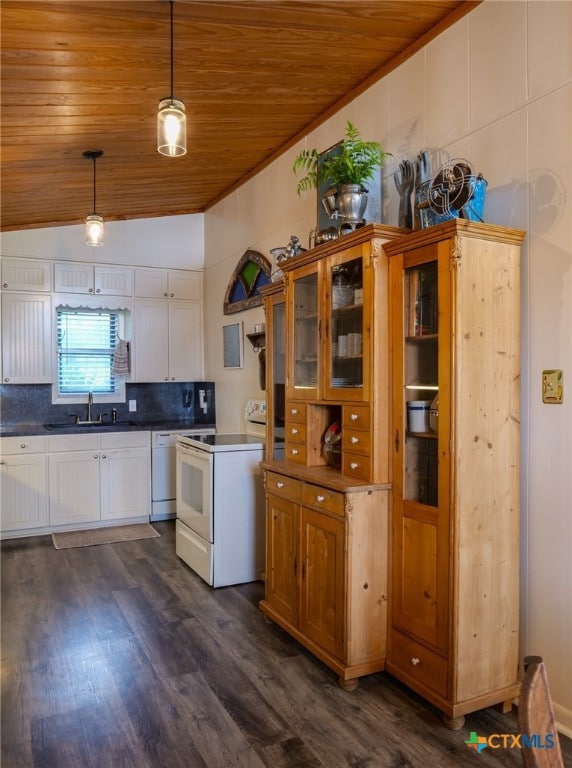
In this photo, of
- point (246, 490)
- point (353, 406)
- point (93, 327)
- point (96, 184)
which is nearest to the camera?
point (353, 406)

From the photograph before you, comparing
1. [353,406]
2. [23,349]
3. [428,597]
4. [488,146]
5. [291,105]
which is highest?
[291,105]

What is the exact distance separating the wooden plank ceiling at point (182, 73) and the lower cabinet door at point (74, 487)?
225 centimetres

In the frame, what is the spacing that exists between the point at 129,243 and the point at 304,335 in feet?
10.5

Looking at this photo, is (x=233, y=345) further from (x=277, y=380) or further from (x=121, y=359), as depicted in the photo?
(x=277, y=380)

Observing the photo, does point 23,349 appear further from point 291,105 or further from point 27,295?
point 291,105

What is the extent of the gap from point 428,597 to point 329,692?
0.64m

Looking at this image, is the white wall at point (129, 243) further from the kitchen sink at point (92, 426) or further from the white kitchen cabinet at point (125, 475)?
the white kitchen cabinet at point (125, 475)

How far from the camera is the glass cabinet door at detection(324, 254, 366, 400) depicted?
267 centimetres

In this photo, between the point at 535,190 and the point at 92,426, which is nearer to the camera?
the point at 535,190

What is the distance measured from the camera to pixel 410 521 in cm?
247

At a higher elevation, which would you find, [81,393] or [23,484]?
[81,393]

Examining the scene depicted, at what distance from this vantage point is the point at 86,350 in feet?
18.4

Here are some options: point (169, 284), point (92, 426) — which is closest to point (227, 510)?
point (92, 426)

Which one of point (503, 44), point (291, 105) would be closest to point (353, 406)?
point (503, 44)
